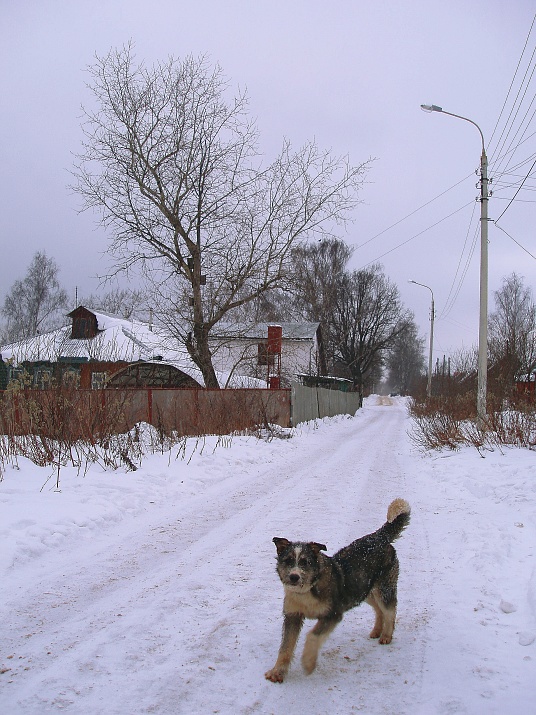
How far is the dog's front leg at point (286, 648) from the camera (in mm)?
3436

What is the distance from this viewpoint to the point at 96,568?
17.6 ft

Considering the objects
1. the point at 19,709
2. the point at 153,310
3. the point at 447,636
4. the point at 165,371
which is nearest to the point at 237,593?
the point at 447,636

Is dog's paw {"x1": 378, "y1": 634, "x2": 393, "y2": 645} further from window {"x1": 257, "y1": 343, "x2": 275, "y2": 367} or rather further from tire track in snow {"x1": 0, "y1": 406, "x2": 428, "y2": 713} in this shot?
window {"x1": 257, "y1": 343, "x2": 275, "y2": 367}

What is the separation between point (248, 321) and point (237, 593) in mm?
20114

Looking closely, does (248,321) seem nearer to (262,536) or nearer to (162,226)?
(162,226)

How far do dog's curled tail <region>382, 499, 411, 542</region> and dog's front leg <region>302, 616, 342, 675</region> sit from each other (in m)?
0.80

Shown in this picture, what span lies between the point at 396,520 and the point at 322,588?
3.08 ft

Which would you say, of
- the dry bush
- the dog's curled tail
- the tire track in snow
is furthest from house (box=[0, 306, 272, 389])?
the dry bush

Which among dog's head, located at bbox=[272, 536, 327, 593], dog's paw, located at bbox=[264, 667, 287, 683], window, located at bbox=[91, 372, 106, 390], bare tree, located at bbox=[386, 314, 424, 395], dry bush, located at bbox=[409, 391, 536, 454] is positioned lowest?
dog's paw, located at bbox=[264, 667, 287, 683]

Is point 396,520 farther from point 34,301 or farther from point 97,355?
point 34,301

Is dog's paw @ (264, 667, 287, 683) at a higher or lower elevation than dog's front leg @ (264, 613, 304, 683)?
lower

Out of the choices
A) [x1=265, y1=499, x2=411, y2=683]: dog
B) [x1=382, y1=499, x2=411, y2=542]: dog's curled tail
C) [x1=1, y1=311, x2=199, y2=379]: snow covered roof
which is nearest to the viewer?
[x1=265, y1=499, x2=411, y2=683]: dog

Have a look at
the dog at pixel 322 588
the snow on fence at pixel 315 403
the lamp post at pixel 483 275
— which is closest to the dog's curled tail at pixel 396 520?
the dog at pixel 322 588

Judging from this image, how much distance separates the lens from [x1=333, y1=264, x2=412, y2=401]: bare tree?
216ft
